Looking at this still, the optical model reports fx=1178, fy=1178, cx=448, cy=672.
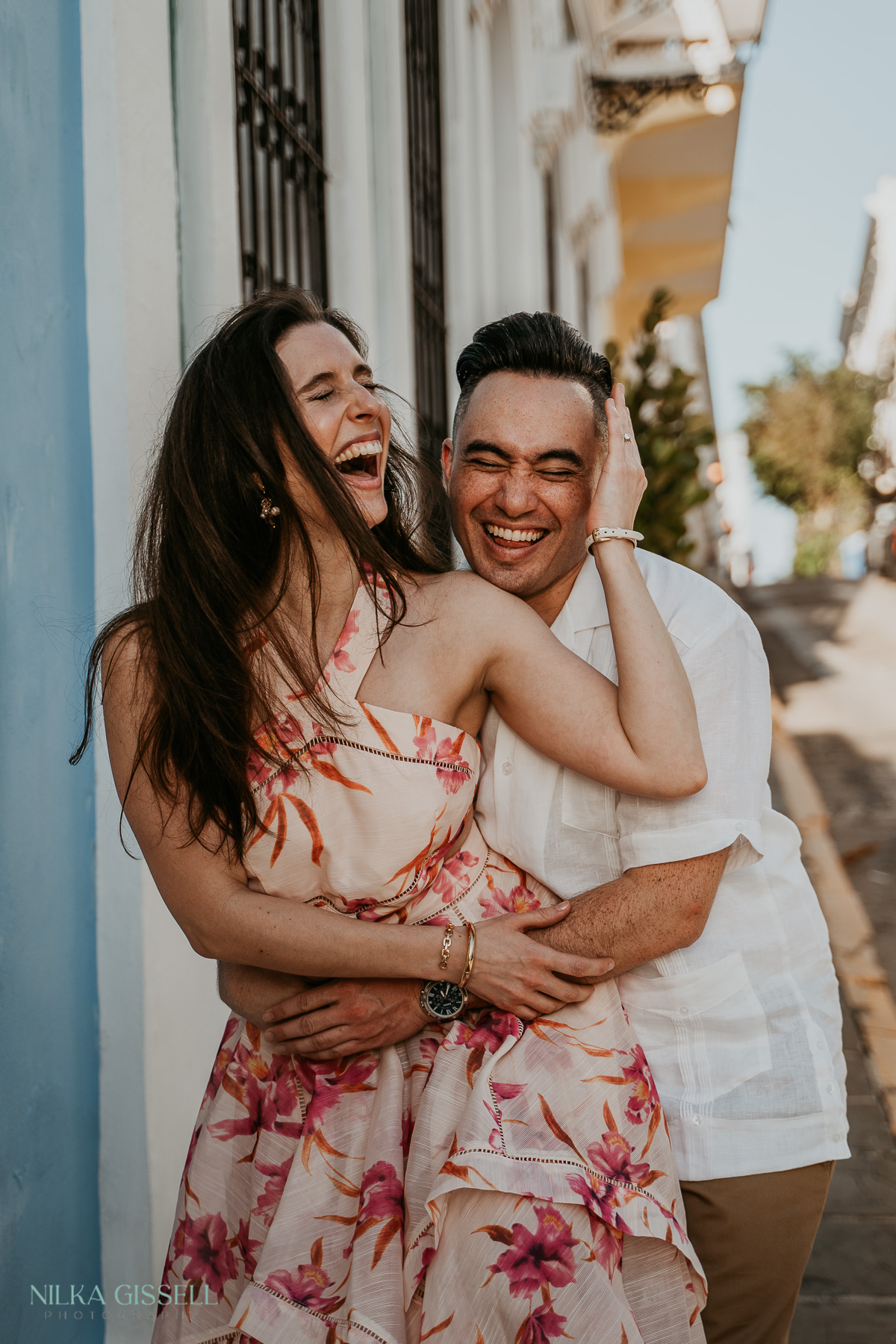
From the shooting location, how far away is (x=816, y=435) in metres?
42.1

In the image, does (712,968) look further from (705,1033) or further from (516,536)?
(516,536)

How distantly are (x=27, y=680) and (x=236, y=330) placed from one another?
843 millimetres

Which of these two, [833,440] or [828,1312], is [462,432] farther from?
[833,440]

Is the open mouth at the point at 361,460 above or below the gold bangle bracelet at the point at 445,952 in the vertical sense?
above

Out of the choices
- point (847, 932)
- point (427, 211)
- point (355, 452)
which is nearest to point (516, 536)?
point (355, 452)

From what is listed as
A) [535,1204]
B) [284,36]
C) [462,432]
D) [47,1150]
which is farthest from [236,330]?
[284,36]

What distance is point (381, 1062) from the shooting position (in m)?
2.04

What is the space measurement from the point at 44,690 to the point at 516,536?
1062 millimetres

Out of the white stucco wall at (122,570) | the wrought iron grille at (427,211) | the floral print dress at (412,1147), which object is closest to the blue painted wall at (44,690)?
the white stucco wall at (122,570)

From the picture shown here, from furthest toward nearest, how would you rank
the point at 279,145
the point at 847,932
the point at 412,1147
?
the point at 847,932 < the point at 279,145 < the point at 412,1147

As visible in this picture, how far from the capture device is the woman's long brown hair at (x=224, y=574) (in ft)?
6.49

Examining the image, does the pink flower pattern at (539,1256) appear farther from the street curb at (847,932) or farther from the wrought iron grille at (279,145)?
the wrought iron grille at (279,145)

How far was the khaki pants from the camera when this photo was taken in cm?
210

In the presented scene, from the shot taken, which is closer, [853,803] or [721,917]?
[721,917]
